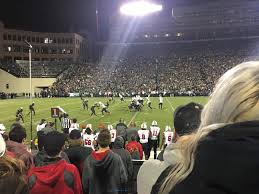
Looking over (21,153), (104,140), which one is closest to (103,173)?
(104,140)

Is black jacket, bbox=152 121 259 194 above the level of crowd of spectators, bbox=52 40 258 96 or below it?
below

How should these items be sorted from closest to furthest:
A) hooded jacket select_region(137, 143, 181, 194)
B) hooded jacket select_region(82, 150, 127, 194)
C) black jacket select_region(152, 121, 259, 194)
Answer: black jacket select_region(152, 121, 259, 194) → hooded jacket select_region(137, 143, 181, 194) → hooded jacket select_region(82, 150, 127, 194)

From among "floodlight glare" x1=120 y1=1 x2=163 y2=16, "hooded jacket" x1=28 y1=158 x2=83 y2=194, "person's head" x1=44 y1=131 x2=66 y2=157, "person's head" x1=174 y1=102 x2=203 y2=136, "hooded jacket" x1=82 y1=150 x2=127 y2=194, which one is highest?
"floodlight glare" x1=120 y1=1 x2=163 y2=16

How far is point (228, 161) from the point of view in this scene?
131cm

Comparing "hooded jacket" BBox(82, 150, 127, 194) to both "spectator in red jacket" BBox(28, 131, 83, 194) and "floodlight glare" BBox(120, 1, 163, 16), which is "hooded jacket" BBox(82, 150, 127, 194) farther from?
Result: "floodlight glare" BBox(120, 1, 163, 16)

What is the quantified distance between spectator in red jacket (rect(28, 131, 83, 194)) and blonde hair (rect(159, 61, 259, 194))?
8.64ft

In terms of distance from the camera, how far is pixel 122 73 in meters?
80.0

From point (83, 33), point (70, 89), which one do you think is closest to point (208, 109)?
point (70, 89)

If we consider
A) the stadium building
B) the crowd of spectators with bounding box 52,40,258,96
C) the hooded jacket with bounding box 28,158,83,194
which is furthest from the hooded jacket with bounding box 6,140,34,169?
the stadium building

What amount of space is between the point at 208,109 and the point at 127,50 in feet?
305

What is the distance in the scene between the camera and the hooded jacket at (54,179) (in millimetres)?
4117

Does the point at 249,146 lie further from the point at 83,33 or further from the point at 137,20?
the point at 83,33

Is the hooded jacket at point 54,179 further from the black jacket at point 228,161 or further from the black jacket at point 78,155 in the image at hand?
the black jacket at point 228,161

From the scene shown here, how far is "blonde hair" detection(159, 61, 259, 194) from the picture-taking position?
1480mm
